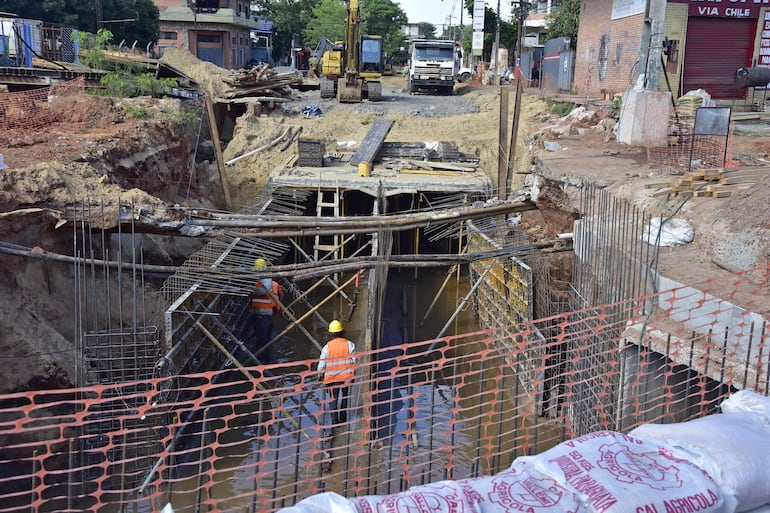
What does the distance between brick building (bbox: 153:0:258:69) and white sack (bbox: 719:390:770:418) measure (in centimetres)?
4768

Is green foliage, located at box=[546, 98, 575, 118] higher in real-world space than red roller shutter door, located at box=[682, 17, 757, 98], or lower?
lower

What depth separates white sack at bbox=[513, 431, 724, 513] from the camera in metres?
3.79

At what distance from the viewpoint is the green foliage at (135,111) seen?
1720 cm

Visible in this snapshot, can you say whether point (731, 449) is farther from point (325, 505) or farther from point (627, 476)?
point (325, 505)

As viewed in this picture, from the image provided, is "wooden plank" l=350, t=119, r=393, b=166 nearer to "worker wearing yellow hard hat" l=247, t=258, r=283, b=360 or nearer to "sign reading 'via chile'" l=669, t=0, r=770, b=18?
"worker wearing yellow hard hat" l=247, t=258, r=283, b=360

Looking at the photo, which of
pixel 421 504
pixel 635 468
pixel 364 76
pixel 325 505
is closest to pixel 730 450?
pixel 635 468

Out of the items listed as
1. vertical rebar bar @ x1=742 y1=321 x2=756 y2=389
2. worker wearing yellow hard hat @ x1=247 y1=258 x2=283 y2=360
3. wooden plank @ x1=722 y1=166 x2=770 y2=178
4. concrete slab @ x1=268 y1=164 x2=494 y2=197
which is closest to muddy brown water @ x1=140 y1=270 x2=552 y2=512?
worker wearing yellow hard hat @ x1=247 y1=258 x2=283 y2=360

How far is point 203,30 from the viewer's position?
49.5m

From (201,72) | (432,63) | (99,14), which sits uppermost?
(99,14)

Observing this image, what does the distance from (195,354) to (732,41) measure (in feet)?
58.0

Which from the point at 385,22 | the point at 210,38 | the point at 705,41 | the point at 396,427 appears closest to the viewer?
the point at 396,427

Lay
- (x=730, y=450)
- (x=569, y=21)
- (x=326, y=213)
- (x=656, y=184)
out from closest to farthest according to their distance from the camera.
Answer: (x=730, y=450)
(x=656, y=184)
(x=326, y=213)
(x=569, y=21)

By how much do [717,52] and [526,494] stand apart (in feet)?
65.9

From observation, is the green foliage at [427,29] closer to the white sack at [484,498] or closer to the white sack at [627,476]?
the white sack at [627,476]
